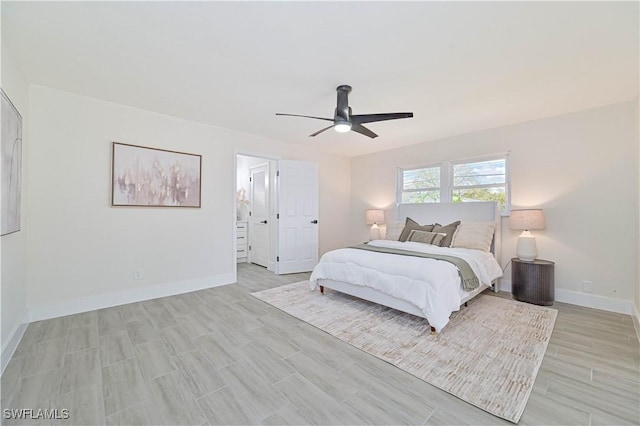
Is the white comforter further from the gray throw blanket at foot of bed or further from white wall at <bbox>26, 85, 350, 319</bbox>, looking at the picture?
white wall at <bbox>26, 85, 350, 319</bbox>

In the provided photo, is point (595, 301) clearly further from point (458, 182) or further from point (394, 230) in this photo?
point (394, 230)

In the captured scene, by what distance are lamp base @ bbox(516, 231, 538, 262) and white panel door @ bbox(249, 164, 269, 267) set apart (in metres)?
4.25

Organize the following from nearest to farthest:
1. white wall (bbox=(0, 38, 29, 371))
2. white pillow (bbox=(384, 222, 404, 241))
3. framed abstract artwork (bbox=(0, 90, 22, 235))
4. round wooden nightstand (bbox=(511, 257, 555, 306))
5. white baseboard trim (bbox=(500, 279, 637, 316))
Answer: framed abstract artwork (bbox=(0, 90, 22, 235)), white wall (bbox=(0, 38, 29, 371)), white baseboard trim (bbox=(500, 279, 637, 316)), round wooden nightstand (bbox=(511, 257, 555, 306)), white pillow (bbox=(384, 222, 404, 241))

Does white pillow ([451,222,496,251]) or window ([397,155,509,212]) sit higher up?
window ([397,155,509,212])

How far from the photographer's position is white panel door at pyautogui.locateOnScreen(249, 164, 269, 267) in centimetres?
568

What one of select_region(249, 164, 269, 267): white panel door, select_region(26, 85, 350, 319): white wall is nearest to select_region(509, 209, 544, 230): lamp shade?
select_region(26, 85, 350, 319): white wall

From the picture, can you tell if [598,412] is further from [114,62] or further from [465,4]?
[114,62]

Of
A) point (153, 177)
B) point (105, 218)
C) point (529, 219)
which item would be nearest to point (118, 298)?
point (105, 218)

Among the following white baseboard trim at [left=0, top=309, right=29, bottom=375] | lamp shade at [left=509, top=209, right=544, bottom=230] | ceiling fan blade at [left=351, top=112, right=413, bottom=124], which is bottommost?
white baseboard trim at [left=0, top=309, right=29, bottom=375]

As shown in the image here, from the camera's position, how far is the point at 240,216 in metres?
6.64

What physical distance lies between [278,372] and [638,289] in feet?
12.5

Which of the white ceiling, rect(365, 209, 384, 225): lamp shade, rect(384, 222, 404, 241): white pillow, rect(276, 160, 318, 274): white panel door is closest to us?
the white ceiling

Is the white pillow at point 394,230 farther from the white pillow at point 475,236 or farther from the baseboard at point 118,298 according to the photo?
the baseboard at point 118,298

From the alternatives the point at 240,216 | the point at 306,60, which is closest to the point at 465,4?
the point at 306,60
